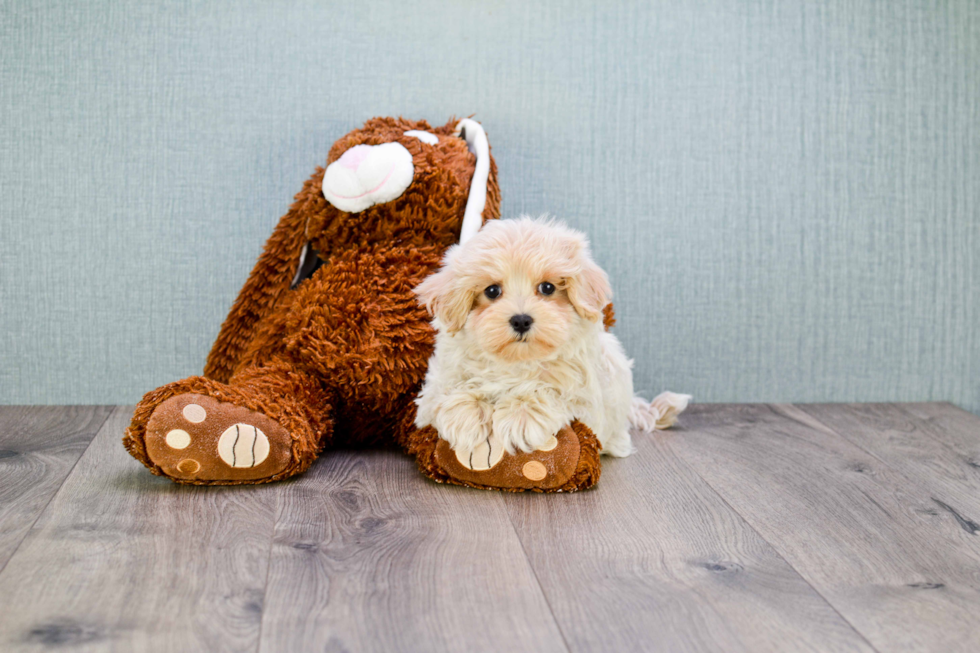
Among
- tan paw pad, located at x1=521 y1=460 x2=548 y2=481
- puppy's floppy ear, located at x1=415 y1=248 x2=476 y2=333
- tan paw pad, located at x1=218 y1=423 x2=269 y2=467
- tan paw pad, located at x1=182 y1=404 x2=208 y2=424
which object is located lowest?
tan paw pad, located at x1=521 y1=460 x2=548 y2=481

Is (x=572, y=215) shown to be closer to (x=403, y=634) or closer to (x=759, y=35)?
(x=759, y=35)

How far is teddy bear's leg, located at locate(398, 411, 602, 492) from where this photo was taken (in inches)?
46.9

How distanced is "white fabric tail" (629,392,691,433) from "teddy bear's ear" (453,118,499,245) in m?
0.48

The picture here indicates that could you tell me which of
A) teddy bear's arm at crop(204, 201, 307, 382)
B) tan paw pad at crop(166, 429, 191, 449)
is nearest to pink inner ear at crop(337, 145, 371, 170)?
teddy bear's arm at crop(204, 201, 307, 382)

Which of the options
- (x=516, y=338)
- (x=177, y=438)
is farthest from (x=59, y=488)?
(x=516, y=338)

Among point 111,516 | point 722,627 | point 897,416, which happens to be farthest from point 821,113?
point 111,516

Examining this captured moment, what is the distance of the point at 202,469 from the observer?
117 cm

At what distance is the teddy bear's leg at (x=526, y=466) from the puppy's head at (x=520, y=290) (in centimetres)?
15

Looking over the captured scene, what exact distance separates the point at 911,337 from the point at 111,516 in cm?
161

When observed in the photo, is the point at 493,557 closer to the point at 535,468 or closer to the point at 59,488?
the point at 535,468

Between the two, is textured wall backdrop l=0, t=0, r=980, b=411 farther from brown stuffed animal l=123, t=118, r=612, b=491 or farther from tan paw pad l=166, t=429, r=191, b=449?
tan paw pad l=166, t=429, r=191, b=449

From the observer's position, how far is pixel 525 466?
3.91 ft

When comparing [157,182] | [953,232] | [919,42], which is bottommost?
[953,232]

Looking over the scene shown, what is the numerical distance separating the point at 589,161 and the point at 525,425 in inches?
28.3
